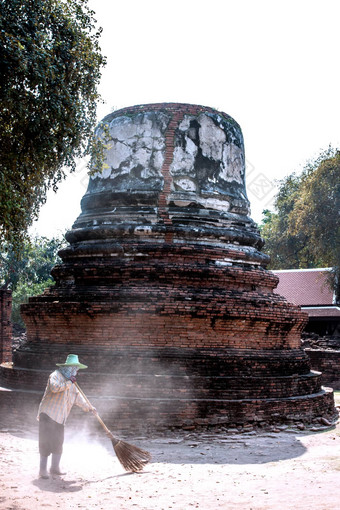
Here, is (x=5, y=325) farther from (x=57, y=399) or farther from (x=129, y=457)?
(x=129, y=457)

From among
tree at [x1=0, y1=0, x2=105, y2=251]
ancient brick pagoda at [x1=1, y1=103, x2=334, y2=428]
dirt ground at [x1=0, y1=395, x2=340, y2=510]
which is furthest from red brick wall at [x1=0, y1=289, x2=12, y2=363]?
tree at [x1=0, y1=0, x2=105, y2=251]

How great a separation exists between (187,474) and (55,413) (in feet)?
4.55

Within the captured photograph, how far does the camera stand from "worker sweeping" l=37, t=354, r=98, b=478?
584cm

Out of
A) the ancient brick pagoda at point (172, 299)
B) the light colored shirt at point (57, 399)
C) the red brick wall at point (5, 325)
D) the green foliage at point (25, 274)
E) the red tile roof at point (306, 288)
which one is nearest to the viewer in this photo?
the light colored shirt at point (57, 399)

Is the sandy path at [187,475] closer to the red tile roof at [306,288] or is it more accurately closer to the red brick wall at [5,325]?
the red brick wall at [5,325]

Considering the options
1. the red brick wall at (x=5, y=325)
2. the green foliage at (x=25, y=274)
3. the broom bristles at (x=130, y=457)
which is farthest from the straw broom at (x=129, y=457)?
the green foliage at (x=25, y=274)

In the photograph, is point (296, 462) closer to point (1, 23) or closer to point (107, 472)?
point (107, 472)

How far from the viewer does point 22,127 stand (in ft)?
22.4

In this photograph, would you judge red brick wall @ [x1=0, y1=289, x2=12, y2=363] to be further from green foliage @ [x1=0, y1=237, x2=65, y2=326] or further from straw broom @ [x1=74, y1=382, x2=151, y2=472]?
green foliage @ [x1=0, y1=237, x2=65, y2=326]

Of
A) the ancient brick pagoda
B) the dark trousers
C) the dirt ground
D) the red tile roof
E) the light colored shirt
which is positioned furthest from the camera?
the red tile roof

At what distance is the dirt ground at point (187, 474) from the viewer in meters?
4.99

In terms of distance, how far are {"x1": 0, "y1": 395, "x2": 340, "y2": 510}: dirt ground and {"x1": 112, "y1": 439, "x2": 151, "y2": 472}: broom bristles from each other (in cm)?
9

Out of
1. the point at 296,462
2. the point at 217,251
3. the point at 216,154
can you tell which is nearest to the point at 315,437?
the point at 296,462

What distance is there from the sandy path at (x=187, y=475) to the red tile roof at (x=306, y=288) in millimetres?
13381
